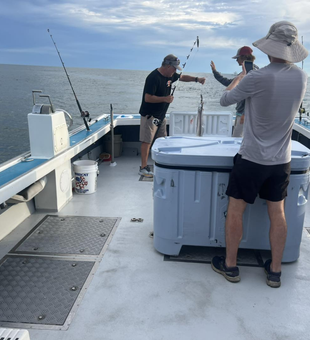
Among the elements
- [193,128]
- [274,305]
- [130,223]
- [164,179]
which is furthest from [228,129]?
[274,305]

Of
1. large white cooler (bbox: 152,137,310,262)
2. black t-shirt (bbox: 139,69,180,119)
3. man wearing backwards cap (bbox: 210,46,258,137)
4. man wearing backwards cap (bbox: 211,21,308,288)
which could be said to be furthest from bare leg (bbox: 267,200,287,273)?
black t-shirt (bbox: 139,69,180,119)

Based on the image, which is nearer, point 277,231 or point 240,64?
point 277,231

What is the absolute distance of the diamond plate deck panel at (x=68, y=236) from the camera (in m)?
2.56

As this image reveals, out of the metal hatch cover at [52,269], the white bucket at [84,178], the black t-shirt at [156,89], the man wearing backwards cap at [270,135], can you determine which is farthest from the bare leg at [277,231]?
the black t-shirt at [156,89]

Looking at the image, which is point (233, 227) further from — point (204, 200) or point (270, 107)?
point (270, 107)

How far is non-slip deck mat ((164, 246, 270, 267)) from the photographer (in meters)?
2.41

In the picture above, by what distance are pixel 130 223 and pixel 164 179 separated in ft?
2.99

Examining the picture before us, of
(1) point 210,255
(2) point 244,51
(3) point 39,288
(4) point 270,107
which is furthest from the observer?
(2) point 244,51

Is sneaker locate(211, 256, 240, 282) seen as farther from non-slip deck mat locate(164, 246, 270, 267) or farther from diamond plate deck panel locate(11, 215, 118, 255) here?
diamond plate deck panel locate(11, 215, 118, 255)

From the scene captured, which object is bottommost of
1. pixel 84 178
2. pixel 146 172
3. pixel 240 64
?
pixel 146 172

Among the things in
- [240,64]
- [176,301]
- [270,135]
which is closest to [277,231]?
[270,135]

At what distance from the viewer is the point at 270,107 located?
186 centimetres

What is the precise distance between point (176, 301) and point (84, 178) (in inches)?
81.3

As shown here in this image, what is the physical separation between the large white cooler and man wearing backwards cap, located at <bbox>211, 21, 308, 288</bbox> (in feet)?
0.45
